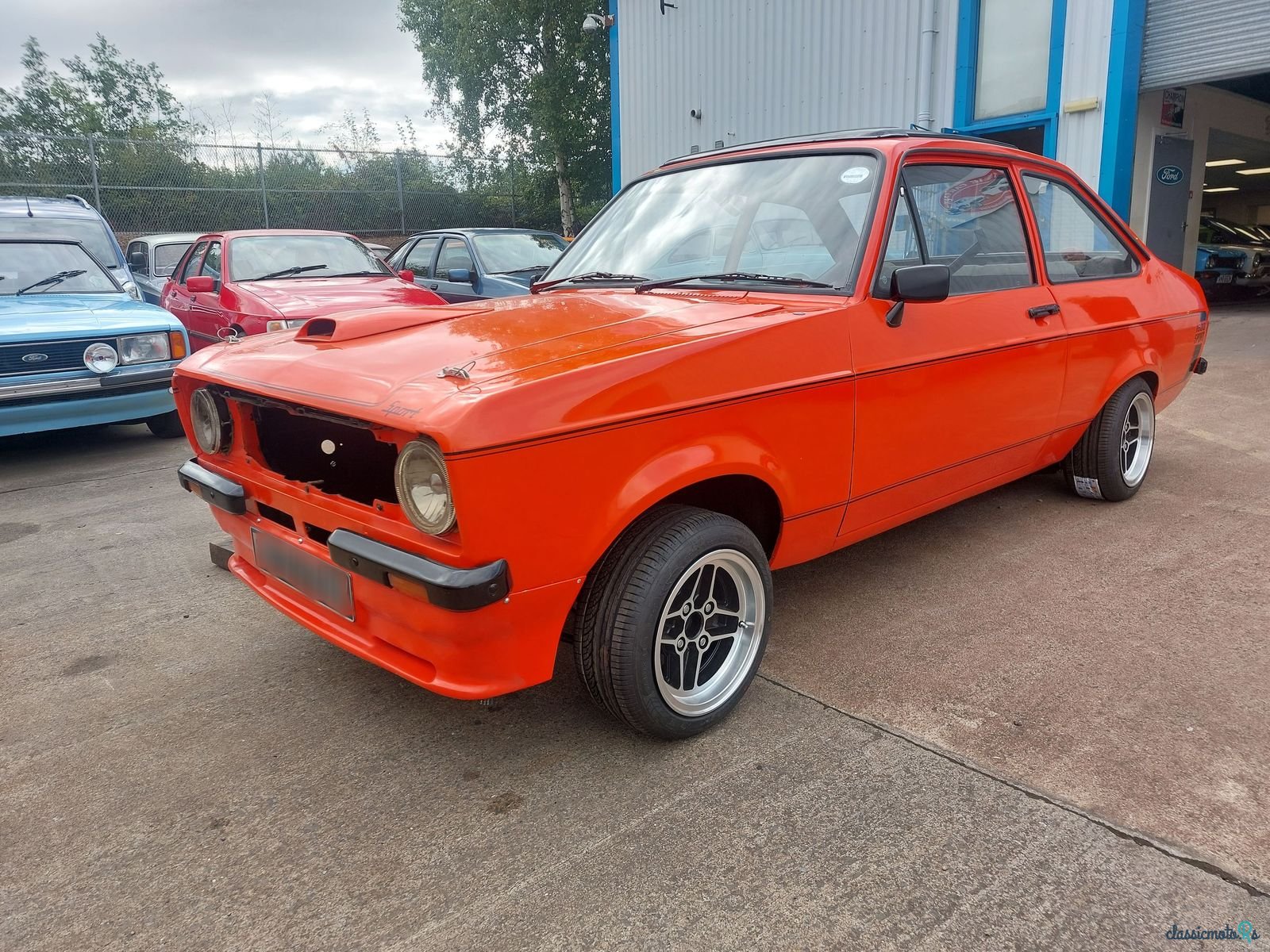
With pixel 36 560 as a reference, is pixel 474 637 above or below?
above

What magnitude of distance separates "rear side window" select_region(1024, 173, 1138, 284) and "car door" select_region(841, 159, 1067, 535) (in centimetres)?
19

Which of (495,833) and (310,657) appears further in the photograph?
(310,657)

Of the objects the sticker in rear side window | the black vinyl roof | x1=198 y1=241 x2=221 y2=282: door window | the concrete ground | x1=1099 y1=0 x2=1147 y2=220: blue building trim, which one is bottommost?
the concrete ground

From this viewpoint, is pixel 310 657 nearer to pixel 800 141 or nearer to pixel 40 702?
pixel 40 702

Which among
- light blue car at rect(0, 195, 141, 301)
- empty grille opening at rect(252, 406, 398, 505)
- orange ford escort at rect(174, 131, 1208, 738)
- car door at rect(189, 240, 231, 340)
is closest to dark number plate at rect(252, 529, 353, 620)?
orange ford escort at rect(174, 131, 1208, 738)

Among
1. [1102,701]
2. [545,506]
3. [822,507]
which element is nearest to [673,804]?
[545,506]

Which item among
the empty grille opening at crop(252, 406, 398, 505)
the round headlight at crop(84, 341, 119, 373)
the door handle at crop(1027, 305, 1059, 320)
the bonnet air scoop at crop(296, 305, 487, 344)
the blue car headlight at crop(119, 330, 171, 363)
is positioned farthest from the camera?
the blue car headlight at crop(119, 330, 171, 363)

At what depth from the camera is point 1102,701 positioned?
8.82ft

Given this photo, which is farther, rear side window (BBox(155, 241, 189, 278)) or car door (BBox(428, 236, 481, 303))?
rear side window (BBox(155, 241, 189, 278))

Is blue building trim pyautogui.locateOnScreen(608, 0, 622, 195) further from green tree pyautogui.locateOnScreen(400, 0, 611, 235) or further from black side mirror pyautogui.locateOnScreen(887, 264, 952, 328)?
black side mirror pyautogui.locateOnScreen(887, 264, 952, 328)

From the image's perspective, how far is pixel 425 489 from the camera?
208 cm

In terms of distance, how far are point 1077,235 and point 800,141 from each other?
5.22 ft

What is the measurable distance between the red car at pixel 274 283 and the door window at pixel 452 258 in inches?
31.4

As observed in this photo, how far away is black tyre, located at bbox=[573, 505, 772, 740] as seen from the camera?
2.30 meters
